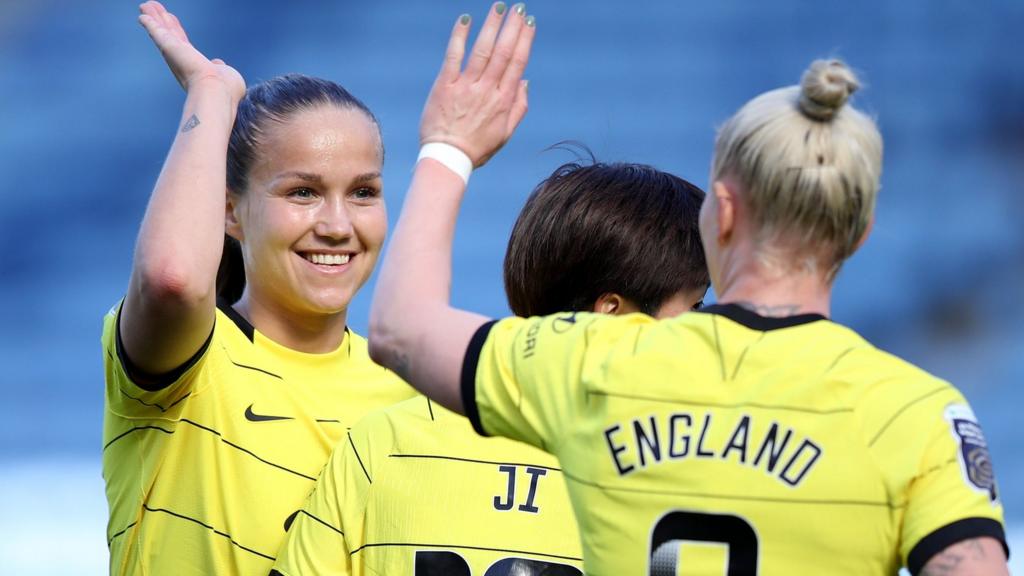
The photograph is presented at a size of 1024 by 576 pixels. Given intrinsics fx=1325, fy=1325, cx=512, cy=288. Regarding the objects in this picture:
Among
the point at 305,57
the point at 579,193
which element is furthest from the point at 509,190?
the point at 579,193

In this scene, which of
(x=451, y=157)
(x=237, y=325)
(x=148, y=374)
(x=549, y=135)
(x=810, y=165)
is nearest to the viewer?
(x=810, y=165)

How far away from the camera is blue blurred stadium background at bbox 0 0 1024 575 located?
6363 mm

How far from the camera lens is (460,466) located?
234 cm

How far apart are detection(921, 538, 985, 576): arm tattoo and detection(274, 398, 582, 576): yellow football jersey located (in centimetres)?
78

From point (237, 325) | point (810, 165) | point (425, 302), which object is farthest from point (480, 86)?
point (237, 325)

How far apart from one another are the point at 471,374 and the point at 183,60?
1.08 m

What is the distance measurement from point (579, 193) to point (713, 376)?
2.62ft

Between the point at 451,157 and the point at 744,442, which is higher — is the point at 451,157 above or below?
above

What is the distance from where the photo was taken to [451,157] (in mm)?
1939

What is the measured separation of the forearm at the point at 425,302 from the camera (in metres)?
1.82

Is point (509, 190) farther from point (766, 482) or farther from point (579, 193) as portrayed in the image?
point (766, 482)

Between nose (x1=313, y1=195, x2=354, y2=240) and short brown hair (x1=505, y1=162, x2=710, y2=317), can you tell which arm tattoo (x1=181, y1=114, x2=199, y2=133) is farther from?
short brown hair (x1=505, y1=162, x2=710, y2=317)

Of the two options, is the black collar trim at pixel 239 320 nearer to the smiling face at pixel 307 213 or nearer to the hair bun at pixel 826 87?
the smiling face at pixel 307 213

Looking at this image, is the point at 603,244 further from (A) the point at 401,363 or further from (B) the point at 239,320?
(B) the point at 239,320
